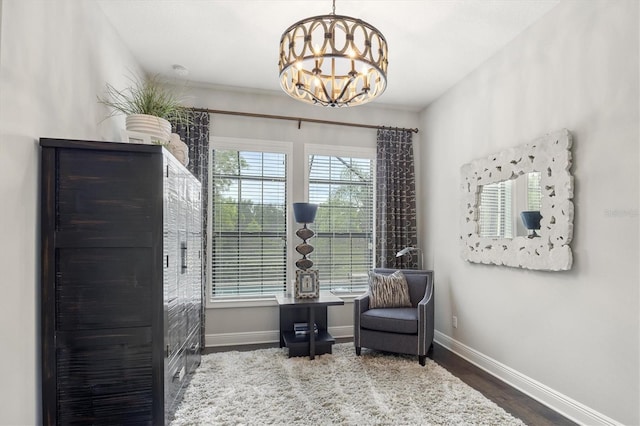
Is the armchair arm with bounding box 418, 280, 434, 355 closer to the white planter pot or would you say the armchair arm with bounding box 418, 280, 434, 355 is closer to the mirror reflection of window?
→ the mirror reflection of window

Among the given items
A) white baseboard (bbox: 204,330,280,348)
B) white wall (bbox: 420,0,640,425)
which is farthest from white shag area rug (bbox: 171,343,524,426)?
white wall (bbox: 420,0,640,425)

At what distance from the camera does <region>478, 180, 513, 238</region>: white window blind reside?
299 cm

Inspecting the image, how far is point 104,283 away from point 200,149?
7.17 ft

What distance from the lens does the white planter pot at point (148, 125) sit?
2.31 metres

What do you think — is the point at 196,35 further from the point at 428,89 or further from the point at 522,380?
the point at 522,380

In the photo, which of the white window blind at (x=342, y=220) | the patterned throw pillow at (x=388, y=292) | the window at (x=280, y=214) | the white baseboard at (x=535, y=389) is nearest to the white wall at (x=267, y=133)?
the window at (x=280, y=214)

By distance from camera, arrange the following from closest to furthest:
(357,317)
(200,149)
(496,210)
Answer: (496,210) → (357,317) → (200,149)

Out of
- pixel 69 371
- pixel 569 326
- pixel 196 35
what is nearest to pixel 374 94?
pixel 196 35

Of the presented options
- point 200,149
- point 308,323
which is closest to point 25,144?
point 200,149

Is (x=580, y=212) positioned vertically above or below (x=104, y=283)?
above

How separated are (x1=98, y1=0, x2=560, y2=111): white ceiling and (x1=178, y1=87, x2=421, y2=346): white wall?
0.32 meters

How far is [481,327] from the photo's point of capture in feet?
10.8

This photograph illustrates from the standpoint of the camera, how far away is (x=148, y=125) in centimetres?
232

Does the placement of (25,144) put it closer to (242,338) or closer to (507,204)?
(242,338)
